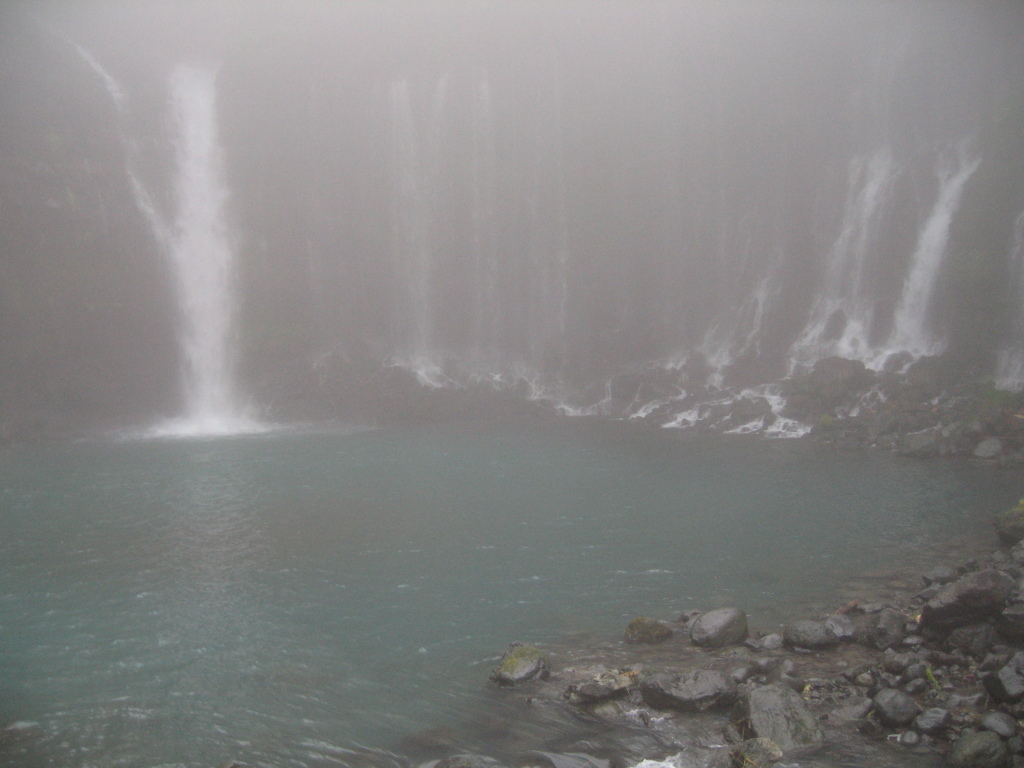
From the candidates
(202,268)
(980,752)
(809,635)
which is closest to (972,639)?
(809,635)

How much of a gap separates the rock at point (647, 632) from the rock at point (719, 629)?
443 mm

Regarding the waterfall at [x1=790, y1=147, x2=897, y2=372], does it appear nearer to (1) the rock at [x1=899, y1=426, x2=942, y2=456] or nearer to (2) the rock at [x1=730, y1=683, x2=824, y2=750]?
(1) the rock at [x1=899, y1=426, x2=942, y2=456]

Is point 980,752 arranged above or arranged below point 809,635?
below

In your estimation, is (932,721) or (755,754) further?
(932,721)

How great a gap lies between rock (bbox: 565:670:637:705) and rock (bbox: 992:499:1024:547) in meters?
10.5

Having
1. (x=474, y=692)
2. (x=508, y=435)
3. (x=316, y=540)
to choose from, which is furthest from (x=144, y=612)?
(x=508, y=435)

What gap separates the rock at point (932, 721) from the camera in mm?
8422

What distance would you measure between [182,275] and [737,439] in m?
27.8

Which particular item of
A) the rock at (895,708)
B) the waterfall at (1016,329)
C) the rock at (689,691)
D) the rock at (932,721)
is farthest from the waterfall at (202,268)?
the waterfall at (1016,329)

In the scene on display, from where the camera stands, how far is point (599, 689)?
9789 millimetres

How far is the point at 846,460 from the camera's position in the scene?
25.6 m

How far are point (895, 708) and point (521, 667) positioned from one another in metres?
4.77

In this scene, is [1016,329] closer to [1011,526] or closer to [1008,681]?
[1011,526]

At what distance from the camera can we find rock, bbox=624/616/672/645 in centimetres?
1178
